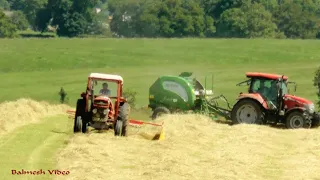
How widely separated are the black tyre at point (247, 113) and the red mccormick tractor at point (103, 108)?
563 centimetres

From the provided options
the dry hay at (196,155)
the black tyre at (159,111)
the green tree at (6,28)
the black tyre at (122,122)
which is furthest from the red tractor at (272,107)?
the green tree at (6,28)

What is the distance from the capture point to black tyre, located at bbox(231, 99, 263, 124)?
27500 millimetres

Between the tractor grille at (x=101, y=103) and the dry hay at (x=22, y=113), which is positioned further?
the dry hay at (x=22, y=113)

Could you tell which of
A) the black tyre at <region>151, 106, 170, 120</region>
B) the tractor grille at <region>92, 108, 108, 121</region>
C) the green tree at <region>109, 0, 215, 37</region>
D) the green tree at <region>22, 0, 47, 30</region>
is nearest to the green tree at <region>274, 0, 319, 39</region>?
the green tree at <region>109, 0, 215, 37</region>

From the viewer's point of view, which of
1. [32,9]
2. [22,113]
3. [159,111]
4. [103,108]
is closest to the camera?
[103,108]

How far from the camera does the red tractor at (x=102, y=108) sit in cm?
2203

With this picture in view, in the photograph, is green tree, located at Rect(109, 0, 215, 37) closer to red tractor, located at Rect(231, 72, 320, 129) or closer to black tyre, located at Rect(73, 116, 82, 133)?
red tractor, located at Rect(231, 72, 320, 129)

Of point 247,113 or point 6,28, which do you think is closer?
point 247,113

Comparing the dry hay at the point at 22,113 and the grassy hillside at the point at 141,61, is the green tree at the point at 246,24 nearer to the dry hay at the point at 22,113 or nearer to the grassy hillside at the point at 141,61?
the grassy hillside at the point at 141,61

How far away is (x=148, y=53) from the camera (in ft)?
250

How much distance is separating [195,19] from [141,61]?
50.1 meters

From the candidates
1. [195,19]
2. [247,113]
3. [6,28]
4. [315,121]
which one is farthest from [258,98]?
[195,19]

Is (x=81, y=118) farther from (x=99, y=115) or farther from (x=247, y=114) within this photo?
(x=247, y=114)

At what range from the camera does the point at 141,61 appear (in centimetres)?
7262
